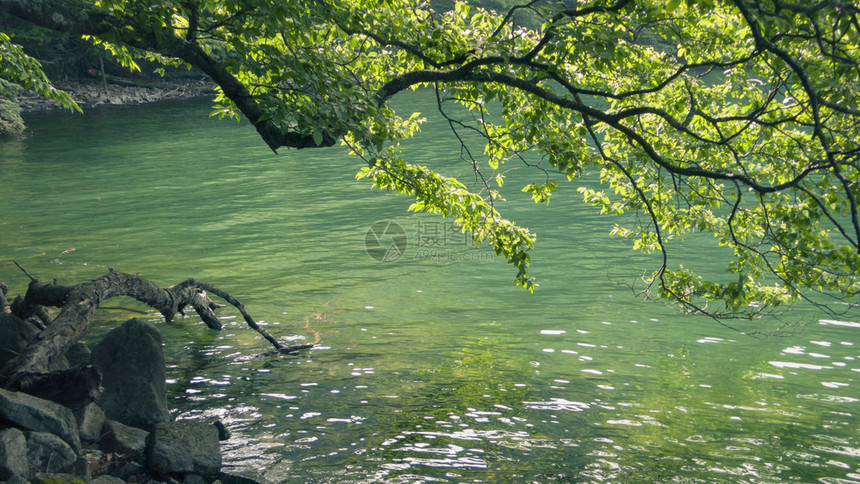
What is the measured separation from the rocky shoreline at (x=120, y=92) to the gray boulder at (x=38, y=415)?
182 feet

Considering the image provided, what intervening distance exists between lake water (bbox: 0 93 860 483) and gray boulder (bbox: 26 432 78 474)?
189cm

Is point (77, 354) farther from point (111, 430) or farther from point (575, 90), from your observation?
point (575, 90)

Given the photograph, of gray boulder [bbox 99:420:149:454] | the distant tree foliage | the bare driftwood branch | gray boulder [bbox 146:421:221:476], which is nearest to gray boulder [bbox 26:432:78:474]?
gray boulder [bbox 146:421:221:476]

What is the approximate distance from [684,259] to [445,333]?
29.0ft

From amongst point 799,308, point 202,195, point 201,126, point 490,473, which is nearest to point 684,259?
point 799,308

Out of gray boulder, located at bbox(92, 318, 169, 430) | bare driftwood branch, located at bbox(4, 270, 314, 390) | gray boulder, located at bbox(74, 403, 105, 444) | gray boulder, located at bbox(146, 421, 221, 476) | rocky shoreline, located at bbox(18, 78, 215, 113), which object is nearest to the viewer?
gray boulder, located at bbox(146, 421, 221, 476)

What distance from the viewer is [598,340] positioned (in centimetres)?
1418

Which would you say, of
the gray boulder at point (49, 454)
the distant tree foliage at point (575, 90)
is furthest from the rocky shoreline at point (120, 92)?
the gray boulder at point (49, 454)

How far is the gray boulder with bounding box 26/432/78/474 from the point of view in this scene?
682cm

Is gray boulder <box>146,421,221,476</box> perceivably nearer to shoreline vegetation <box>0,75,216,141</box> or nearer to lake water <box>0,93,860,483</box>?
lake water <box>0,93,860,483</box>

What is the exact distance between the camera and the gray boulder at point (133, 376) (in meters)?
9.02

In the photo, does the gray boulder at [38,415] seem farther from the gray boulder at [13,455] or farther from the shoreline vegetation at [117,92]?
the shoreline vegetation at [117,92]

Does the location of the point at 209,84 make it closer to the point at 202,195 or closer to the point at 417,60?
the point at 202,195

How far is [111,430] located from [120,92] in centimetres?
6603
